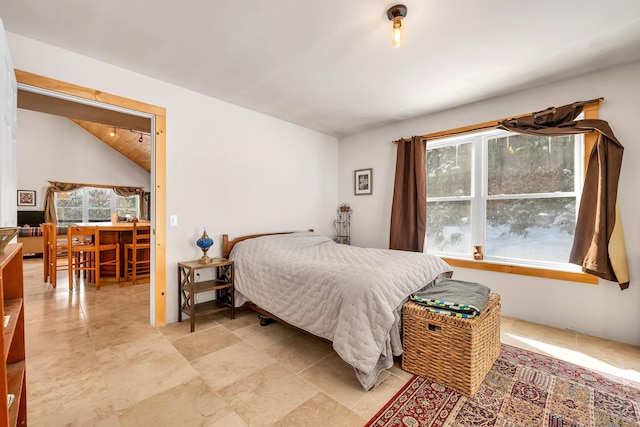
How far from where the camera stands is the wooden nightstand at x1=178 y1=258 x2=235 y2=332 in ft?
8.54


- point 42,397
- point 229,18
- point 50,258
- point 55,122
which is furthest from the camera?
point 55,122

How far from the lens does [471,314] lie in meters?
1.75

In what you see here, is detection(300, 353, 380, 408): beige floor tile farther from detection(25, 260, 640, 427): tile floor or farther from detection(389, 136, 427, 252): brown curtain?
detection(389, 136, 427, 252): brown curtain

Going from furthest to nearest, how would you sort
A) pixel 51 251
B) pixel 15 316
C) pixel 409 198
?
1. pixel 51 251
2. pixel 409 198
3. pixel 15 316

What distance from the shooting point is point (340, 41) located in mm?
2041

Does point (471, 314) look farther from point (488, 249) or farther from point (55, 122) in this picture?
point (55, 122)

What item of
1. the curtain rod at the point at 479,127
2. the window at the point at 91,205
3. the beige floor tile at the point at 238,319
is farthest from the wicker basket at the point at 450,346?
the window at the point at 91,205

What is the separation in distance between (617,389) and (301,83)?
3.38 m

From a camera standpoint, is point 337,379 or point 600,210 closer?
point 337,379

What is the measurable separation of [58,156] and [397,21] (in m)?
9.45

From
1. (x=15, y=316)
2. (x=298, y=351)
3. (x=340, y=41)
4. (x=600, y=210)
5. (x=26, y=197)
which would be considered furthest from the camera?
(x=26, y=197)

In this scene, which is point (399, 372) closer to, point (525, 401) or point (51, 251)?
point (525, 401)

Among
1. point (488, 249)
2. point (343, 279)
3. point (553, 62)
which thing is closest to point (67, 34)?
point (343, 279)

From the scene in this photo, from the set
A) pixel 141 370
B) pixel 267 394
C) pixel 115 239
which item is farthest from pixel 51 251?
pixel 267 394
